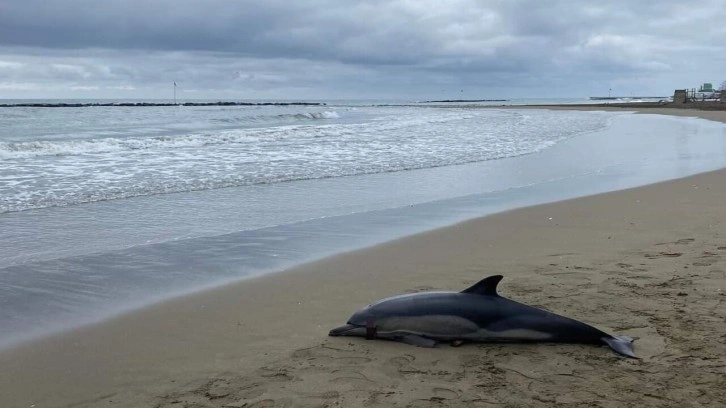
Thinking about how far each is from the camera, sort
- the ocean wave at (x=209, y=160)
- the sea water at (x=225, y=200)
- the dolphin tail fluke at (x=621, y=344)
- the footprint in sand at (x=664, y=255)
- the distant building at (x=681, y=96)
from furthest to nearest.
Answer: the distant building at (x=681, y=96) → the ocean wave at (x=209, y=160) → the footprint in sand at (x=664, y=255) → the sea water at (x=225, y=200) → the dolphin tail fluke at (x=621, y=344)

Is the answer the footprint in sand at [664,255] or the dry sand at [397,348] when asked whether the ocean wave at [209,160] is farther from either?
the footprint in sand at [664,255]

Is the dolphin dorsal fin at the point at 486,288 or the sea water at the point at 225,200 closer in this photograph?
the dolphin dorsal fin at the point at 486,288

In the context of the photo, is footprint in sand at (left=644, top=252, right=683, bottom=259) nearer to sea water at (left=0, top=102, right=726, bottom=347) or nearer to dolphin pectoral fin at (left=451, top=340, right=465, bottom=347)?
sea water at (left=0, top=102, right=726, bottom=347)

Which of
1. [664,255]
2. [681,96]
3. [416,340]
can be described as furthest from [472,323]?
[681,96]

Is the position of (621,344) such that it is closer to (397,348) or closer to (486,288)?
(486,288)

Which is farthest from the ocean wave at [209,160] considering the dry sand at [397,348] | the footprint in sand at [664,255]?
the footprint in sand at [664,255]

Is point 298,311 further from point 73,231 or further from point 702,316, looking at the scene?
point 73,231

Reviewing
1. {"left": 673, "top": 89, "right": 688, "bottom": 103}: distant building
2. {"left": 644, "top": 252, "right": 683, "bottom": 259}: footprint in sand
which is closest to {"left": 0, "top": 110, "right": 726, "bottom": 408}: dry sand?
{"left": 644, "top": 252, "right": 683, "bottom": 259}: footprint in sand

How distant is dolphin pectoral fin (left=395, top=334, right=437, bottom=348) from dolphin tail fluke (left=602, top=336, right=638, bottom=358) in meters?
1.13

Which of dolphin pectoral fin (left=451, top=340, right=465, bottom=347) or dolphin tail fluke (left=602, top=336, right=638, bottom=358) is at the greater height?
dolphin tail fluke (left=602, top=336, right=638, bottom=358)

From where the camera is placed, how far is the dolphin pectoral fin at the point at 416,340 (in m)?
4.52

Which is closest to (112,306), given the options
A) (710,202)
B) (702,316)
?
(702,316)

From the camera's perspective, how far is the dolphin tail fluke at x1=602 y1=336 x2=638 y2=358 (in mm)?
4305

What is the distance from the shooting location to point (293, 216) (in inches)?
380
